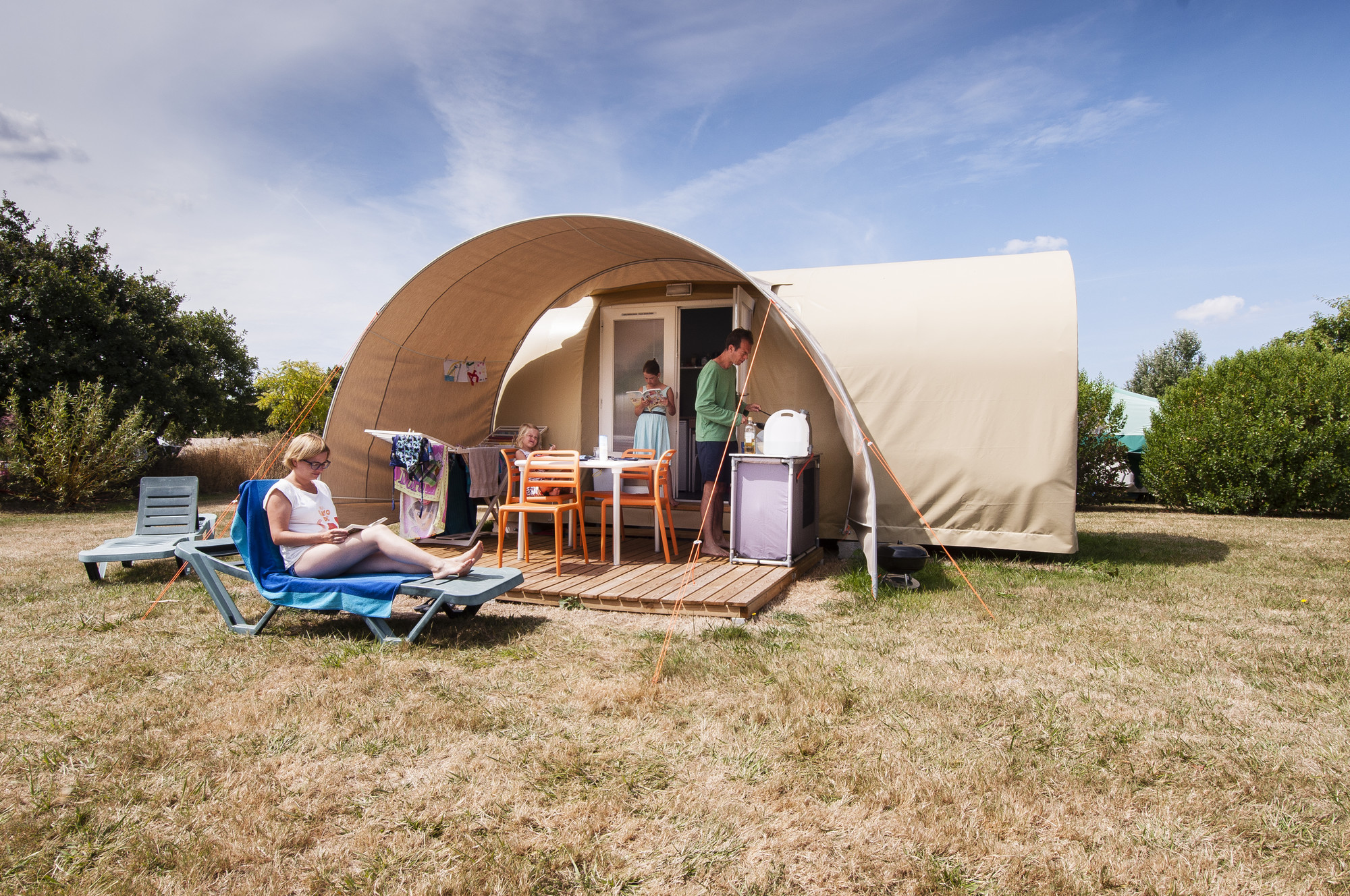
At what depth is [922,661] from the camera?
354 cm

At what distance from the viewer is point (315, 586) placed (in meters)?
3.84

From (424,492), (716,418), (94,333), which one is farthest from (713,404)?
(94,333)

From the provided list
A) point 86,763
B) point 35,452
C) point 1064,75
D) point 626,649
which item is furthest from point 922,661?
point 35,452

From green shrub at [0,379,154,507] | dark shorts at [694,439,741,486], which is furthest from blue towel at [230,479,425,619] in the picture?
green shrub at [0,379,154,507]

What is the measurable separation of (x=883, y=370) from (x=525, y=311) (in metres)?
3.59

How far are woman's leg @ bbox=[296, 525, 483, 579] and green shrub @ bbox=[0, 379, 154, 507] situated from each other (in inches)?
361

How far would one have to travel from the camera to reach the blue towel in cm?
377

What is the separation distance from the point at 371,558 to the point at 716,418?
106 inches

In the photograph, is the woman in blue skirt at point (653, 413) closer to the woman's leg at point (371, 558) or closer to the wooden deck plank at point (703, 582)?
the wooden deck plank at point (703, 582)

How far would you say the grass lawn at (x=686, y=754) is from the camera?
6.40 feet

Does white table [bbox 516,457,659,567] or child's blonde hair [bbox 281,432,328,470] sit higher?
child's blonde hair [bbox 281,432,328,470]

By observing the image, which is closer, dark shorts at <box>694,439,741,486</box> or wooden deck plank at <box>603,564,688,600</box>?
wooden deck plank at <box>603,564,688,600</box>

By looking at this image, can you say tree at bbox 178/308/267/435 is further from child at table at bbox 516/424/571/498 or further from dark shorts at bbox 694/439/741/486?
dark shorts at bbox 694/439/741/486

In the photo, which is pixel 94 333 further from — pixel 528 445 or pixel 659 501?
pixel 659 501
